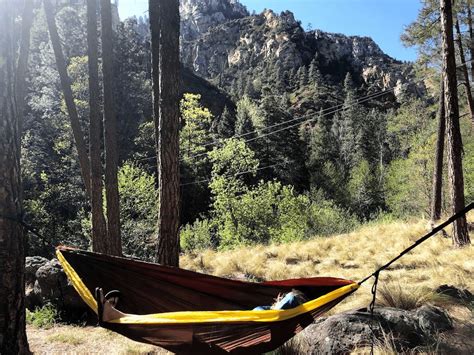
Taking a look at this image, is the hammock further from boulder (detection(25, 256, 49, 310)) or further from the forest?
boulder (detection(25, 256, 49, 310))

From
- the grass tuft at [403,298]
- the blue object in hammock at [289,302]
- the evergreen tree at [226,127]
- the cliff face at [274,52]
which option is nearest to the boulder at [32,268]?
the blue object in hammock at [289,302]

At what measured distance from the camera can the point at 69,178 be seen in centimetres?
1731

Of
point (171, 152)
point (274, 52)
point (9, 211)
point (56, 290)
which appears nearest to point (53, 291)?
point (56, 290)

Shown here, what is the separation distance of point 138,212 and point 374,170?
1054 inches

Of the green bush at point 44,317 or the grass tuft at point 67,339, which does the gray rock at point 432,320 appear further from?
the green bush at point 44,317

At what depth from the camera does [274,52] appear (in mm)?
84438

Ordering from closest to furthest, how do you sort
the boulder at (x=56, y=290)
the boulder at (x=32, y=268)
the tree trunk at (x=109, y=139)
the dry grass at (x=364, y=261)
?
the dry grass at (x=364, y=261)
the boulder at (x=56, y=290)
the boulder at (x=32, y=268)
the tree trunk at (x=109, y=139)

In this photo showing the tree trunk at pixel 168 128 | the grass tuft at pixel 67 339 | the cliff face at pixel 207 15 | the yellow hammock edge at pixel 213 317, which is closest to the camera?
the yellow hammock edge at pixel 213 317

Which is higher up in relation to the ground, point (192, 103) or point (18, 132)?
point (192, 103)

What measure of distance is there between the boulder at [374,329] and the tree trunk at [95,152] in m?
4.77

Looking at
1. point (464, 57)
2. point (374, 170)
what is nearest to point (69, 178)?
point (464, 57)

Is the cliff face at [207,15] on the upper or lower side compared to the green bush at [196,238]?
upper

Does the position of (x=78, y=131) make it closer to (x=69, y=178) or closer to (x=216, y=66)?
(x=69, y=178)

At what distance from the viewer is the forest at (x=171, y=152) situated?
13.8 ft
